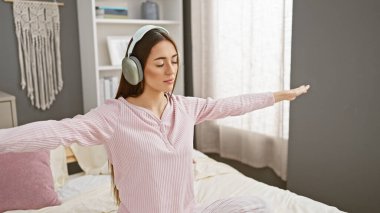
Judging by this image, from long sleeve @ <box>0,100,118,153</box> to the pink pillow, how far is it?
0.81 meters

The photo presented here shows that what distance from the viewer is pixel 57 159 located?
6.82 feet

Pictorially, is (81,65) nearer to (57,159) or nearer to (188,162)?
(57,159)

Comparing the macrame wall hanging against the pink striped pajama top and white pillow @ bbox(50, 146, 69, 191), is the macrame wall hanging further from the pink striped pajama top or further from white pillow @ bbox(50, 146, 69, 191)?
the pink striped pajama top

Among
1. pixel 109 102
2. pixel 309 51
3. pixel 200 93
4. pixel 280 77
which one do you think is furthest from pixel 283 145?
pixel 109 102

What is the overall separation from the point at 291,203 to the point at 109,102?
1.04 metres

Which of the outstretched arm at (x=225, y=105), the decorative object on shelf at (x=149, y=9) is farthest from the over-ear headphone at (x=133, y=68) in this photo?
the decorative object on shelf at (x=149, y=9)

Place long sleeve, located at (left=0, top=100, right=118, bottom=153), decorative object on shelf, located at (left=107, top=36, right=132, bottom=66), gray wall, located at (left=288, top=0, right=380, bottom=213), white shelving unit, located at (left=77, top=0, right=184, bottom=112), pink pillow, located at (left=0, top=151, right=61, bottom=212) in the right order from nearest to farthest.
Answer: long sleeve, located at (left=0, top=100, right=118, bottom=153) → pink pillow, located at (left=0, top=151, right=61, bottom=212) → gray wall, located at (left=288, top=0, right=380, bottom=213) → white shelving unit, located at (left=77, top=0, right=184, bottom=112) → decorative object on shelf, located at (left=107, top=36, right=132, bottom=66)

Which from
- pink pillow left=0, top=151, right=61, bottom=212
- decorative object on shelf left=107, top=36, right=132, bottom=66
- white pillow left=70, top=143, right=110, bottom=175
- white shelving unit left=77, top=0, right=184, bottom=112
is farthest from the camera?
decorative object on shelf left=107, top=36, right=132, bottom=66

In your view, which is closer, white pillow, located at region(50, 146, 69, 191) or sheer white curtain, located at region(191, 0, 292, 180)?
white pillow, located at region(50, 146, 69, 191)

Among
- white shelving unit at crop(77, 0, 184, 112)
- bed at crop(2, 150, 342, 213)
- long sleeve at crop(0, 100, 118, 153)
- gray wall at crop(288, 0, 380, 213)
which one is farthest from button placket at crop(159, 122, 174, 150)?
white shelving unit at crop(77, 0, 184, 112)

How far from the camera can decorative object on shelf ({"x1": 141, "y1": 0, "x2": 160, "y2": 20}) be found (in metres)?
2.86

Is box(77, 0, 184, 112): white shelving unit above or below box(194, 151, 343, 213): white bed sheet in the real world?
above

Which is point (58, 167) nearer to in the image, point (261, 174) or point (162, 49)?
point (162, 49)

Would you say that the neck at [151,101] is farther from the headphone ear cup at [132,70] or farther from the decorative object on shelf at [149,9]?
the decorative object on shelf at [149,9]
